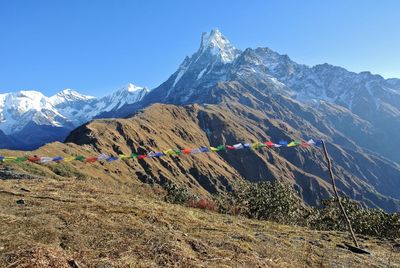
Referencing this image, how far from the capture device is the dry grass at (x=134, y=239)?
1360 centimetres

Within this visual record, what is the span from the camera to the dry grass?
13602mm

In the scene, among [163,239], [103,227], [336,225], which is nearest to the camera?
[163,239]

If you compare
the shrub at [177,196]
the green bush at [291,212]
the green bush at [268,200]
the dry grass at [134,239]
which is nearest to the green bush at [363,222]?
the green bush at [291,212]

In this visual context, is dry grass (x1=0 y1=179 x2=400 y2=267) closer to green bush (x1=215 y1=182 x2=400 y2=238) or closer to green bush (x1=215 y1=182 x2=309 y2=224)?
green bush (x1=215 y1=182 x2=400 y2=238)

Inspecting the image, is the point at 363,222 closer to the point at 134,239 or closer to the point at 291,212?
the point at 291,212

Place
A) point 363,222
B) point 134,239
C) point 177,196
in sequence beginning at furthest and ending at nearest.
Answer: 1. point 363,222
2. point 177,196
3. point 134,239

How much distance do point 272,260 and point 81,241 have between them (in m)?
6.97

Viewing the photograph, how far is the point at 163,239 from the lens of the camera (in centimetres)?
1588

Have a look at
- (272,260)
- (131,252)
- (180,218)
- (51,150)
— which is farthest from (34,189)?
(51,150)

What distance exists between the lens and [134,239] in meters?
15.8

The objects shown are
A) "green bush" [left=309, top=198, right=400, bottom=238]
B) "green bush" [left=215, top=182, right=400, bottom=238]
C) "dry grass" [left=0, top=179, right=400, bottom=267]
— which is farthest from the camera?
"green bush" [left=309, top=198, right=400, bottom=238]

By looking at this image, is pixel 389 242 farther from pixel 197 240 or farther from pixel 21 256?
pixel 21 256

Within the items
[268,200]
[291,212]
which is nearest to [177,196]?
[268,200]

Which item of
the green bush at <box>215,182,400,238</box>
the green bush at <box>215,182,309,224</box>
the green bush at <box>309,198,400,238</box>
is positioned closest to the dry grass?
the green bush at <box>215,182,400,238</box>
